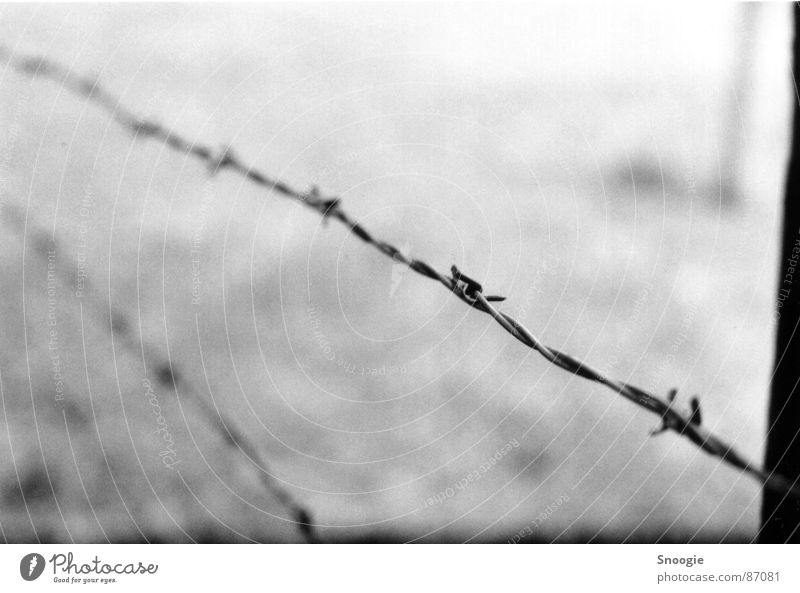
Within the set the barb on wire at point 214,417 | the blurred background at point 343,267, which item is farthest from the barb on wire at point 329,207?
the barb on wire at point 214,417

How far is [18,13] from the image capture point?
1.89 ft

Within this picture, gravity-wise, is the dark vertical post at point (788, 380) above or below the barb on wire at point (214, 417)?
above

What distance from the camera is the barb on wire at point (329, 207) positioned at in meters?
0.58

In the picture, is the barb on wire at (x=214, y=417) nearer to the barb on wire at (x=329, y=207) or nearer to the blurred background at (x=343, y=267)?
the blurred background at (x=343, y=267)

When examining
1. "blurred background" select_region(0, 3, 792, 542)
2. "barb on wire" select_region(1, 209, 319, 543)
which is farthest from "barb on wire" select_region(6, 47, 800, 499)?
"barb on wire" select_region(1, 209, 319, 543)

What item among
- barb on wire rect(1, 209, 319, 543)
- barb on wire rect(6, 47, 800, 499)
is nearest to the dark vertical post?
barb on wire rect(6, 47, 800, 499)

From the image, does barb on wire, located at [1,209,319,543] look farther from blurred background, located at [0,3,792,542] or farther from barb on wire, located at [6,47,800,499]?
barb on wire, located at [6,47,800,499]

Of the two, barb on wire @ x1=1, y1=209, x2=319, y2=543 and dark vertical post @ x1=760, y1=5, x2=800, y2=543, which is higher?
dark vertical post @ x1=760, y1=5, x2=800, y2=543

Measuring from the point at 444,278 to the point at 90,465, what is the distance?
0.36 meters

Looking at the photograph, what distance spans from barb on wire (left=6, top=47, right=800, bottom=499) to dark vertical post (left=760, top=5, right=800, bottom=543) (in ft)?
0.08

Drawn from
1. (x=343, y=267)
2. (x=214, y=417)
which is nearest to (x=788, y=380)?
(x=343, y=267)

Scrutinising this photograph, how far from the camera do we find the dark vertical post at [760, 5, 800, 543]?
0.58 m

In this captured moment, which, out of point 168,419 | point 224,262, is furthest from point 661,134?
point 168,419

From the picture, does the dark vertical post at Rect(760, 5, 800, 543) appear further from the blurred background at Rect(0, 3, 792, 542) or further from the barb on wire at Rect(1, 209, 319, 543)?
the barb on wire at Rect(1, 209, 319, 543)
